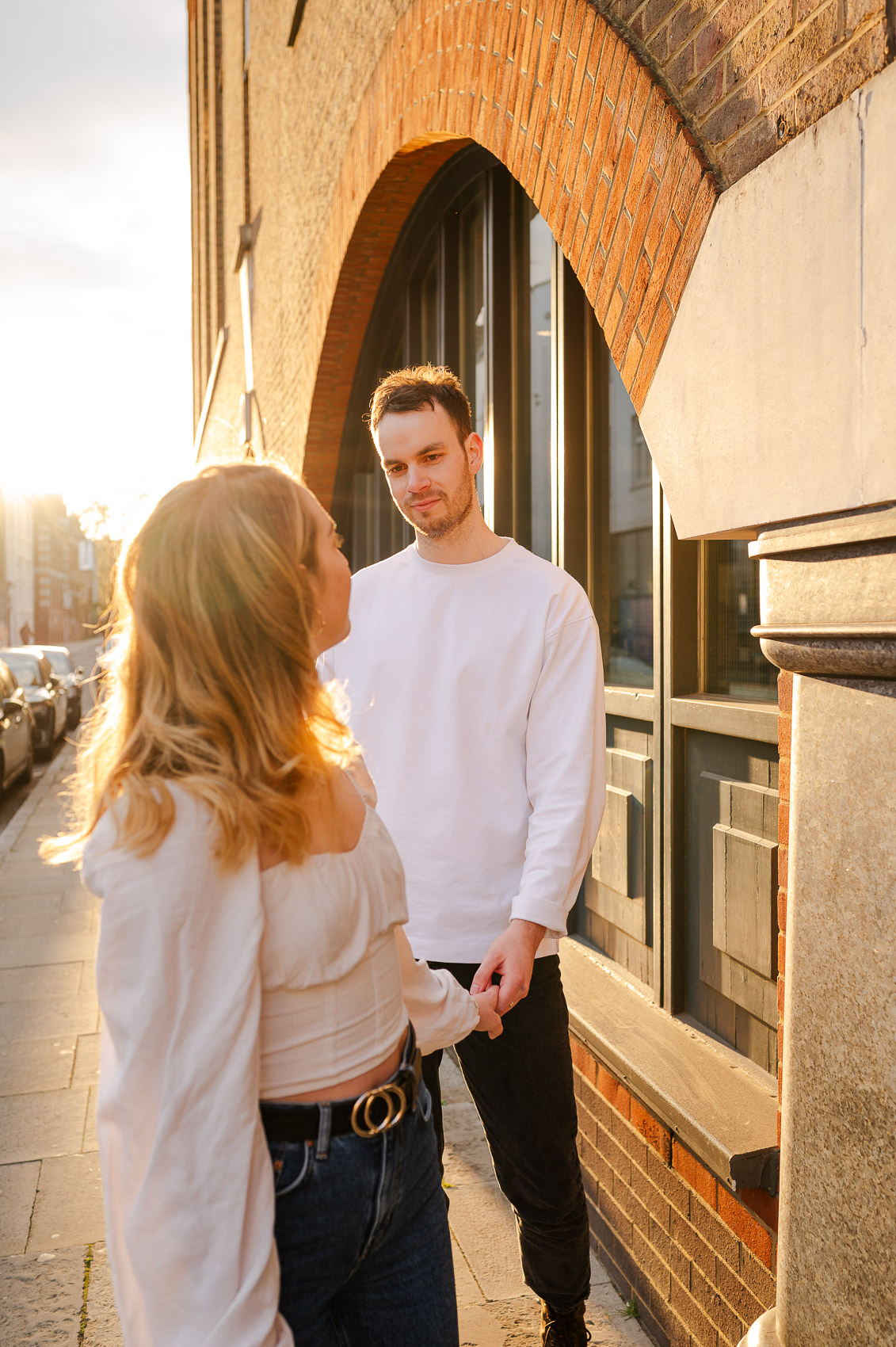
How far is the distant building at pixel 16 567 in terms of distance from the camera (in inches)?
2773

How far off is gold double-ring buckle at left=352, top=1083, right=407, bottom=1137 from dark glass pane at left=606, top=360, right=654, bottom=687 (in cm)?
238

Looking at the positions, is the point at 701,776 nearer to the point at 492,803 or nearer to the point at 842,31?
the point at 492,803

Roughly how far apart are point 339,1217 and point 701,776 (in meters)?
2.06

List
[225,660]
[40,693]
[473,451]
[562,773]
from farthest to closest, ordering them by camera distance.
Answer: [40,693]
[473,451]
[562,773]
[225,660]

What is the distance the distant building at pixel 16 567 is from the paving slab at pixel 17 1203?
63.3m

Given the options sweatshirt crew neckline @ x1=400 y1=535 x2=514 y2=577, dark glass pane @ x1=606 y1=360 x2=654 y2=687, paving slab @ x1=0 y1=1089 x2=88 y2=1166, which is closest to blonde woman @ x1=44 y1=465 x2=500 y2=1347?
sweatshirt crew neckline @ x1=400 y1=535 x2=514 y2=577

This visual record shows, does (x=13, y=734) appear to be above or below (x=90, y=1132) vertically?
above

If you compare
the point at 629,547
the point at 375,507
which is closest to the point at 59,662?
the point at 375,507

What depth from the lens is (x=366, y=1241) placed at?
1.43m

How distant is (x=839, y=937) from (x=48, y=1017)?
4834mm

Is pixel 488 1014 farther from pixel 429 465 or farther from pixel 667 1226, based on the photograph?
pixel 667 1226

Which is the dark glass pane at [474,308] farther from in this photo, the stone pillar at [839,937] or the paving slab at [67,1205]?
the stone pillar at [839,937]

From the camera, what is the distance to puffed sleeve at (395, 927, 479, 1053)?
5.60ft

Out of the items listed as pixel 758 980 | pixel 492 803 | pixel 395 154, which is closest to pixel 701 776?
pixel 758 980
